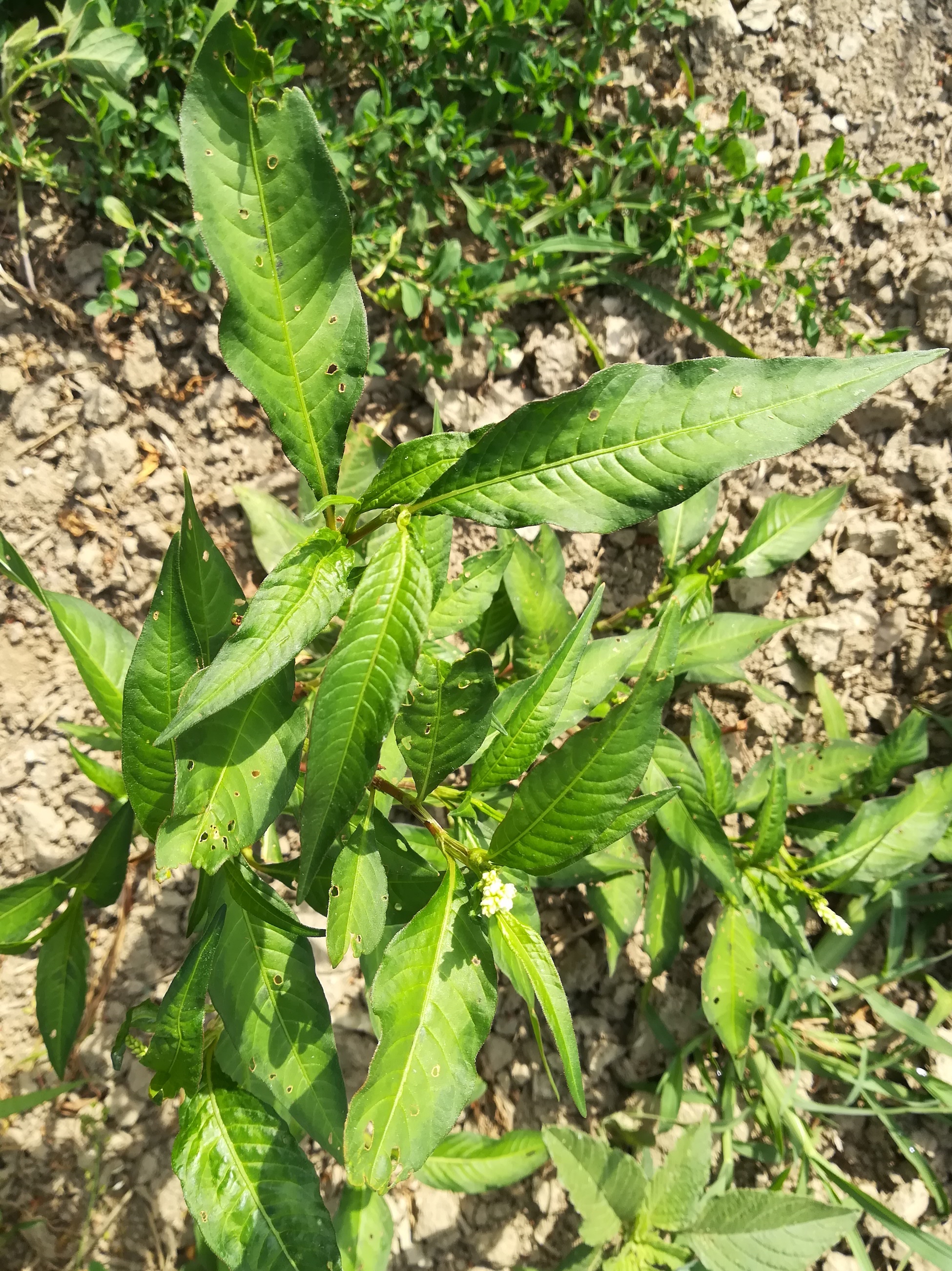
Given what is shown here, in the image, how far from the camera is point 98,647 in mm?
1766

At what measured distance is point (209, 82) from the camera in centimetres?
117

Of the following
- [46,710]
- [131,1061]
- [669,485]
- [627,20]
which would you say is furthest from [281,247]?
[131,1061]

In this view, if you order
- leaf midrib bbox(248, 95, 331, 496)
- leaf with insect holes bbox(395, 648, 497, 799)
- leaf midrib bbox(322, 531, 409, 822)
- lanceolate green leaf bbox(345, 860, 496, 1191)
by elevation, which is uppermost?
leaf midrib bbox(248, 95, 331, 496)

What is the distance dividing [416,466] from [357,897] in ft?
2.18

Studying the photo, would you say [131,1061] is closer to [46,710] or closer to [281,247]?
[46,710]

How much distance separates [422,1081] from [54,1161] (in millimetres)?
1915

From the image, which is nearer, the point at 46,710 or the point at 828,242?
the point at 46,710

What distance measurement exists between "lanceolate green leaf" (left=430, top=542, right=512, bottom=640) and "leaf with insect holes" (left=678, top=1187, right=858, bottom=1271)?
5.80 feet

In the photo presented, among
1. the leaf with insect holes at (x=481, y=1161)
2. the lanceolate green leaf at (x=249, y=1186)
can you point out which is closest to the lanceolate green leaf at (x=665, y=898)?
the leaf with insect holes at (x=481, y=1161)

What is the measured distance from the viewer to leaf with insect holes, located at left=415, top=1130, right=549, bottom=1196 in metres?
2.29

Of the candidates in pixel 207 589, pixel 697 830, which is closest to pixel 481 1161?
pixel 697 830

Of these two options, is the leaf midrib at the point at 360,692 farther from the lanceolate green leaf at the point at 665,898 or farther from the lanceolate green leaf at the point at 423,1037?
the lanceolate green leaf at the point at 665,898

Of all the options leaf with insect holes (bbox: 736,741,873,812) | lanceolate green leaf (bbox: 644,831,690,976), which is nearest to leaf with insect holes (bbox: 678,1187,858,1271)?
lanceolate green leaf (bbox: 644,831,690,976)

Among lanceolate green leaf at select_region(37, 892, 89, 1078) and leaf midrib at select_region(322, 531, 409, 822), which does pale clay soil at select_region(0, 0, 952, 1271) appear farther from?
leaf midrib at select_region(322, 531, 409, 822)
